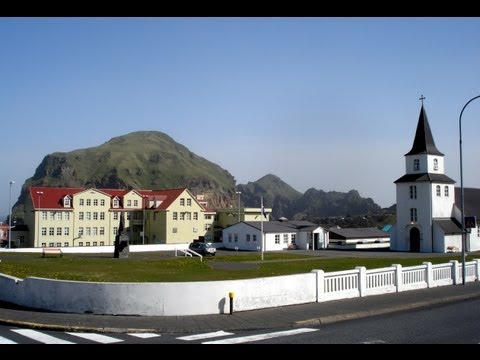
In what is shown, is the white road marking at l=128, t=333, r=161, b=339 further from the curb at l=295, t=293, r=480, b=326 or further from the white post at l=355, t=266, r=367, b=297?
the white post at l=355, t=266, r=367, b=297

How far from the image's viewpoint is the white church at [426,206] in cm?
6104

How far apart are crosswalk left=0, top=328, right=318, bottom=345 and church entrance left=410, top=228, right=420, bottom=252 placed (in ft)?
171

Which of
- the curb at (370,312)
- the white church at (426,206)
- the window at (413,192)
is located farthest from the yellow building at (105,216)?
the curb at (370,312)

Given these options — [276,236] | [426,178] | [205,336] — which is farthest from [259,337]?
[276,236]

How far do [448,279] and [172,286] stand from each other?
15.8 metres

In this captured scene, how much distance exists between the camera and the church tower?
61500mm

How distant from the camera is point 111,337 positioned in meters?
13.6

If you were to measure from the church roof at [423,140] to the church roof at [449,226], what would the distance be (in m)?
8.57

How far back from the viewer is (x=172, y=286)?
53.5ft

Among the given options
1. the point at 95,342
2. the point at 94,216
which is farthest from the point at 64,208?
the point at 95,342

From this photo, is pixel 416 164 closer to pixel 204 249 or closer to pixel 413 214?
pixel 413 214

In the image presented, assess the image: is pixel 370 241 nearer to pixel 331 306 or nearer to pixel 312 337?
pixel 331 306

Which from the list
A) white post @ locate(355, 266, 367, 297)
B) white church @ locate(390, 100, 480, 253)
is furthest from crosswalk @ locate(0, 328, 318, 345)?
white church @ locate(390, 100, 480, 253)

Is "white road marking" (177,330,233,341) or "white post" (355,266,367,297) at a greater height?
"white post" (355,266,367,297)
